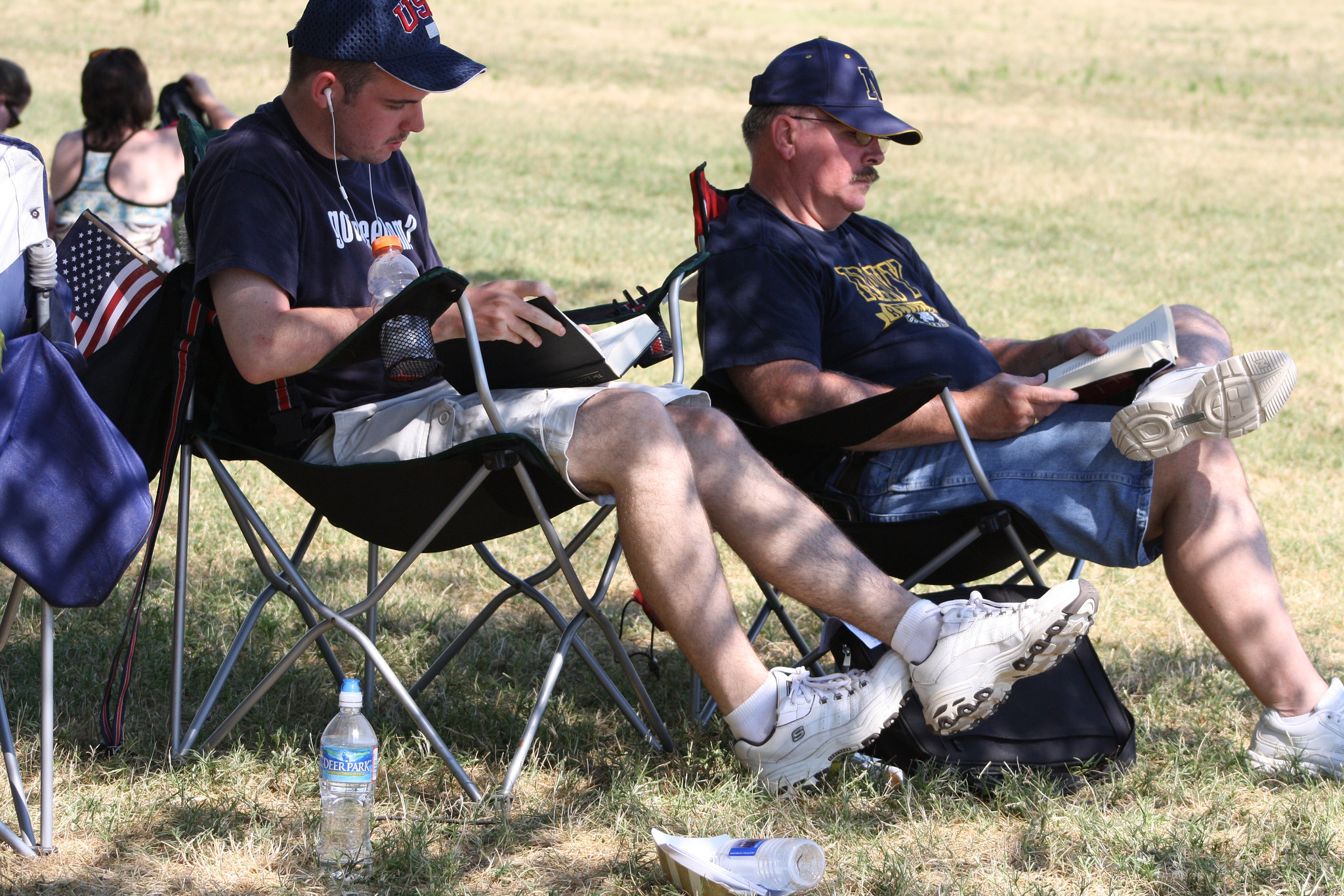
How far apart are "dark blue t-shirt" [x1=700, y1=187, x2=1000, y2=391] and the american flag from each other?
1129 millimetres

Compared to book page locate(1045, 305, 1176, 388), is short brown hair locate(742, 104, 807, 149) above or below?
above

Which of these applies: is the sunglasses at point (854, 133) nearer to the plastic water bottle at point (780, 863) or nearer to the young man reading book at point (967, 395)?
the young man reading book at point (967, 395)

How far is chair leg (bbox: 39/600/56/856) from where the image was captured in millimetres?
2320

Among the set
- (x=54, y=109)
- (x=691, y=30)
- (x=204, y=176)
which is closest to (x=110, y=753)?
(x=204, y=176)

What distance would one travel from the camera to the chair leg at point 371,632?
307 centimetres

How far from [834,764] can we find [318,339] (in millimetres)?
1231

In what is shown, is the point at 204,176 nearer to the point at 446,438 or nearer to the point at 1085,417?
the point at 446,438

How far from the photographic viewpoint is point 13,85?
5.92 meters

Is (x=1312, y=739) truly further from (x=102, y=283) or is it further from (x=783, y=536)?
(x=102, y=283)

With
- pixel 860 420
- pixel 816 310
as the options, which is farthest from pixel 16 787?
pixel 816 310

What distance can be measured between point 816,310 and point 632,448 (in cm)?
77

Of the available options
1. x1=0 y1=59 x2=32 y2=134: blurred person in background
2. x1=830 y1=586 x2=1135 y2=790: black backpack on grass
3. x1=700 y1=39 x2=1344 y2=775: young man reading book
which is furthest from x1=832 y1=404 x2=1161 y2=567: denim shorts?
x1=0 y1=59 x2=32 y2=134: blurred person in background

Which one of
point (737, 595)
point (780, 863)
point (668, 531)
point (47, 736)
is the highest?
point (668, 531)

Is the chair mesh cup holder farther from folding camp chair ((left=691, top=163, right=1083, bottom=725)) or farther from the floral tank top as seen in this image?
the floral tank top
